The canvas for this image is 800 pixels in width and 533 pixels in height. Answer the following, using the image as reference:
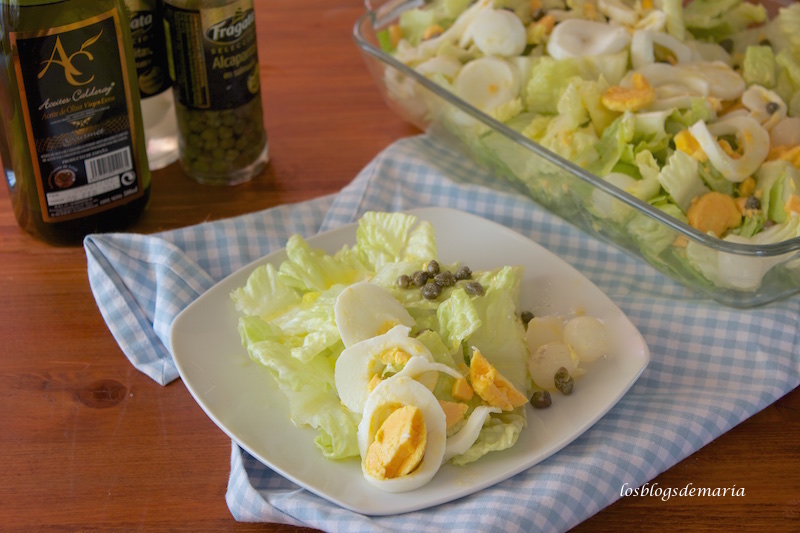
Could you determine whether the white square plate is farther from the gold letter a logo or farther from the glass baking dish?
the gold letter a logo

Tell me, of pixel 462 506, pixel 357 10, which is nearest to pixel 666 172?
pixel 462 506

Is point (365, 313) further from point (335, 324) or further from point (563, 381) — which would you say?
point (563, 381)

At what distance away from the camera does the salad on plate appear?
120 centimetres

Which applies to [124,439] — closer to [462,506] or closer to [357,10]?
[462,506]

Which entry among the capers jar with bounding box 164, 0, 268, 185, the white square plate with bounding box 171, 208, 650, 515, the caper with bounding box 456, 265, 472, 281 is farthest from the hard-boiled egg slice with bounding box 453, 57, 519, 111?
the caper with bounding box 456, 265, 472, 281

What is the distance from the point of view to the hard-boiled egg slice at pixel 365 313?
4.25ft

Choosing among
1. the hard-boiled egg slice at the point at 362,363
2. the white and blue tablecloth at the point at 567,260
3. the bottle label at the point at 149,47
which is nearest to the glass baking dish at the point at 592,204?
the white and blue tablecloth at the point at 567,260

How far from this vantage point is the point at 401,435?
1178mm

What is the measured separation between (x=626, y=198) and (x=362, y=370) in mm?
542

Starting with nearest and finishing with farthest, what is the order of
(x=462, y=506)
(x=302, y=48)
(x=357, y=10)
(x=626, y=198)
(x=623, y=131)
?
(x=462, y=506), (x=626, y=198), (x=623, y=131), (x=302, y=48), (x=357, y=10)

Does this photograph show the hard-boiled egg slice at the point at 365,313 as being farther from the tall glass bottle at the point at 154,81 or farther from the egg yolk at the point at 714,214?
the tall glass bottle at the point at 154,81

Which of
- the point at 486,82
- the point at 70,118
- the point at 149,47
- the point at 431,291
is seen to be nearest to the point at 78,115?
the point at 70,118

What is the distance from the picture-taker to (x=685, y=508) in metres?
1.27

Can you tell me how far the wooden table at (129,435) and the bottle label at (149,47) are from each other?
21 centimetres
